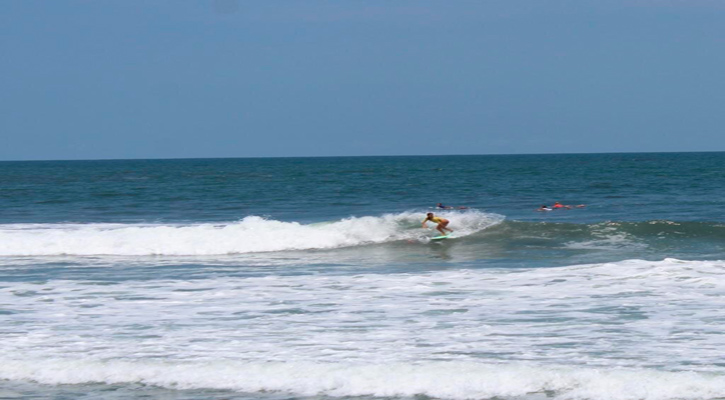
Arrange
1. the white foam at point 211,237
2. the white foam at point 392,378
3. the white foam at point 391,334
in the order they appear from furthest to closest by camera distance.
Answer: the white foam at point 211,237, the white foam at point 391,334, the white foam at point 392,378

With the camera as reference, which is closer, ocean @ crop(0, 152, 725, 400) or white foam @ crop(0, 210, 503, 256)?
ocean @ crop(0, 152, 725, 400)

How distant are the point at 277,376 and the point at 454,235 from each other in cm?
1566

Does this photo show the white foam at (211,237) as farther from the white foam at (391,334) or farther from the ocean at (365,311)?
the white foam at (391,334)

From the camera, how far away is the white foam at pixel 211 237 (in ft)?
73.3

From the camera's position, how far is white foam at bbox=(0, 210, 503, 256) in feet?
73.3

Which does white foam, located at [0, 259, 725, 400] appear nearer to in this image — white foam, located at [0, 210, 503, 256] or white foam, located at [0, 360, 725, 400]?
white foam, located at [0, 360, 725, 400]

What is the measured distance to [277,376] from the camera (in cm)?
923

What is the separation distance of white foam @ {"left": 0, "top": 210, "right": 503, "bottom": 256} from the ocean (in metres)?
0.08

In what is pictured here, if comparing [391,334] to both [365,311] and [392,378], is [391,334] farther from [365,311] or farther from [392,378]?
[392,378]

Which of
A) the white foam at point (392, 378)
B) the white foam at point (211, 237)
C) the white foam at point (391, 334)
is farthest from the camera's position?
the white foam at point (211, 237)

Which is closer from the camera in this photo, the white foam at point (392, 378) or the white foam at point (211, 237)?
the white foam at point (392, 378)

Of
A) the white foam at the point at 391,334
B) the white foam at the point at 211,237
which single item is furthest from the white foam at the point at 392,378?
the white foam at the point at 211,237

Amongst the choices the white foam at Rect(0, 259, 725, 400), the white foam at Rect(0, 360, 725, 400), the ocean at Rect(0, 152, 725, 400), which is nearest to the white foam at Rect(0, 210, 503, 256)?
the ocean at Rect(0, 152, 725, 400)

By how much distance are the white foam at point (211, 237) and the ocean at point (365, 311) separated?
83 millimetres
